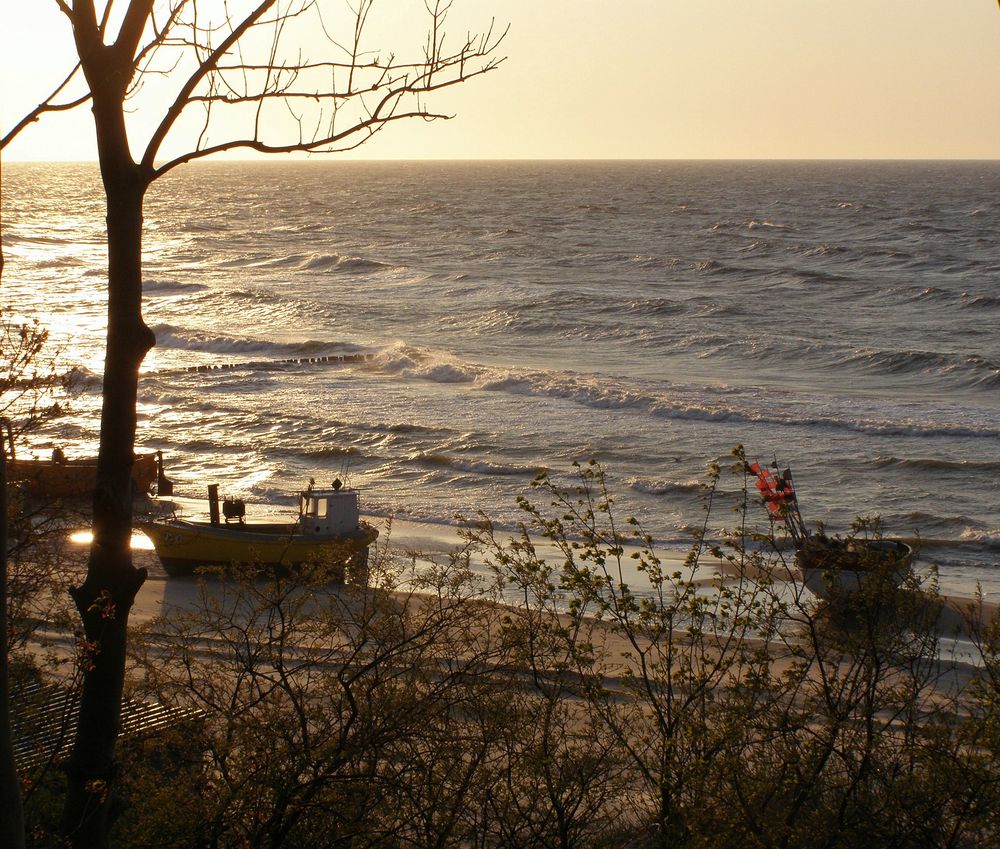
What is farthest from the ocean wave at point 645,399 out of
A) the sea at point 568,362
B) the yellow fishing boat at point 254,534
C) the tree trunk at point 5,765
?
the tree trunk at point 5,765

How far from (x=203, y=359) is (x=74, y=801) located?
40.1 metres

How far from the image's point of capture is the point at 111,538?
4.78m

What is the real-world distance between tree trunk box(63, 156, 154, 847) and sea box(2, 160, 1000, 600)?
624cm

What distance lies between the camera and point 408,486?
85.4ft

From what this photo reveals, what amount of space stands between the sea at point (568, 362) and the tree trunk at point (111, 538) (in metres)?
6.24

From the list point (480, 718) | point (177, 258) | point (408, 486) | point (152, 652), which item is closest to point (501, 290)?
point (177, 258)

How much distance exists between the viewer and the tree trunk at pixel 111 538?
4.63 meters

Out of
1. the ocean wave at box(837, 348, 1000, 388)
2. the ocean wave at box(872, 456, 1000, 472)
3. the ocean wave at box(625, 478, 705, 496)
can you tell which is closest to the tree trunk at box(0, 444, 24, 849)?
the ocean wave at box(625, 478, 705, 496)

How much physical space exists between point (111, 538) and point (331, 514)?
14.0m

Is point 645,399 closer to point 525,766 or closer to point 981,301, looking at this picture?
point 981,301

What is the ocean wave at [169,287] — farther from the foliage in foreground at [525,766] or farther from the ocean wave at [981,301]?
the foliage in foreground at [525,766]

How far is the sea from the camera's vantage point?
26.0m

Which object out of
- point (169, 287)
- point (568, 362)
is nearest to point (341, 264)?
point (169, 287)

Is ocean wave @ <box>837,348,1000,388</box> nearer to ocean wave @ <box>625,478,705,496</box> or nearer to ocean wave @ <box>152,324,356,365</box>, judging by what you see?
ocean wave @ <box>625,478,705,496</box>
